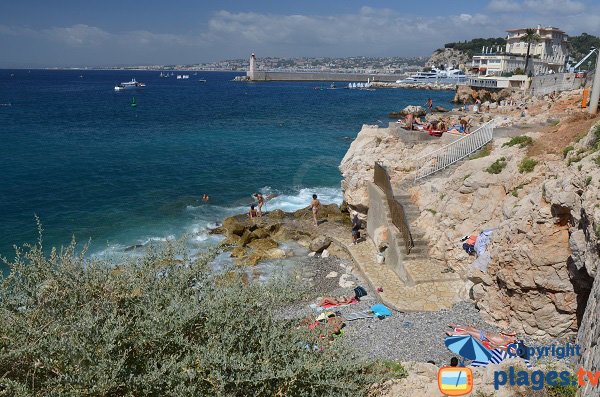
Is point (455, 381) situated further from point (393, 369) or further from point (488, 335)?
point (488, 335)

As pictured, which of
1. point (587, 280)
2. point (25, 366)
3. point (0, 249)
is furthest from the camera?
point (0, 249)

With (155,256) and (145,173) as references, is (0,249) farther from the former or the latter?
(155,256)

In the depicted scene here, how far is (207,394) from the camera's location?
5.63m

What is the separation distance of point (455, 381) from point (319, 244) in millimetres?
12901

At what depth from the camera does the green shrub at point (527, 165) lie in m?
13.4

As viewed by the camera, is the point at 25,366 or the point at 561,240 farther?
the point at 561,240

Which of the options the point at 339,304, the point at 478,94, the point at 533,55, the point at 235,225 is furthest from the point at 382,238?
the point at 533,55

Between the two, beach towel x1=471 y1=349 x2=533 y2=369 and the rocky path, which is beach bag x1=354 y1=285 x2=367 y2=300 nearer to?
the rocky path

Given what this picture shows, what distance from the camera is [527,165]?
1348cm

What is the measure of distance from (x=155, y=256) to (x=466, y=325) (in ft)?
26.6

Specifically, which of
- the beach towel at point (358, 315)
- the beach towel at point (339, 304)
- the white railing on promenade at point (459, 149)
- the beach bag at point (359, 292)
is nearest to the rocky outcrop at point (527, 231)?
the white railing on promenade at point (459, 149)

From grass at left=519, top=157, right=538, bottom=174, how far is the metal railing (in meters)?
3.98

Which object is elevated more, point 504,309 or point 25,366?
point 25,366

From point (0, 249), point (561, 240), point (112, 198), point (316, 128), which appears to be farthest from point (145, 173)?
point (561, 240)
